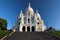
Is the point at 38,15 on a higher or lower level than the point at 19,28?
higher

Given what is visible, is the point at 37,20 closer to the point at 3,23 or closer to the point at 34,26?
the point at 34,26

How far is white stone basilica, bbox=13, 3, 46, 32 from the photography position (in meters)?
72.4

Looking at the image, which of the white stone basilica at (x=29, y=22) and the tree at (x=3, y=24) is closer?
the tree at (x=3, y=24)

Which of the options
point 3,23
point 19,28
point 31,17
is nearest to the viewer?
point 3,23

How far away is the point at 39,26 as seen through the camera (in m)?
75.1

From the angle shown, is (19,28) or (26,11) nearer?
(19,28)

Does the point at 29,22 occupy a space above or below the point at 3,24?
above

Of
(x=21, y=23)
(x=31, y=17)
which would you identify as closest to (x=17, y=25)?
(x=21, y=23)

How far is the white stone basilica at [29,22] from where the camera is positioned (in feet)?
237

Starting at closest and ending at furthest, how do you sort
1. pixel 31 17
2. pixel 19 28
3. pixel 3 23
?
pixel 3 23 < pixel 19 28 < pixel 31 17

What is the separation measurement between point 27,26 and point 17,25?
6018 millimetres

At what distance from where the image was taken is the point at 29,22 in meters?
75.2

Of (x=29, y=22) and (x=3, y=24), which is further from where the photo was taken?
Result: (x=29, y=22)

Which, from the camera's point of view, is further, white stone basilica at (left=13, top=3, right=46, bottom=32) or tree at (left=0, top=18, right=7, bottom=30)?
white stone basilica at (left=13, top=3, right=46, bottom=32)
